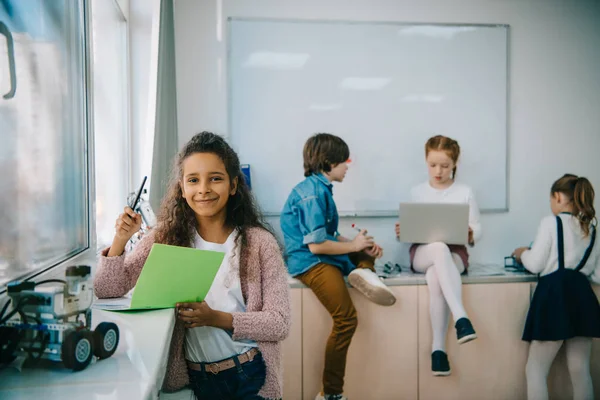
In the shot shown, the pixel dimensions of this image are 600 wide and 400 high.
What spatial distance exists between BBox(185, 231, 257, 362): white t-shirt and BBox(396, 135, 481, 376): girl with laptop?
1.48 meters

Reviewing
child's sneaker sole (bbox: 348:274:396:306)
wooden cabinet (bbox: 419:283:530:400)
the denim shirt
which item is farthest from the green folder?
wooden cabinet (bbox: 419:283:530:400)

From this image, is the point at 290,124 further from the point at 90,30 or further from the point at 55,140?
the point at 55,140

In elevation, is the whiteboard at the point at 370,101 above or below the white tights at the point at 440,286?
above

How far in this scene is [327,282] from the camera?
2449mm

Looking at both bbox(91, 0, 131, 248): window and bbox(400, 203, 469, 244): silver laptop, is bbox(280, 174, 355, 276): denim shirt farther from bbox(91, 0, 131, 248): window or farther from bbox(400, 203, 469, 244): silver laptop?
bbox(91, 0, 131, 248): window

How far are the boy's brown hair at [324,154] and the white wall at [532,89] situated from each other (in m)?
0.60

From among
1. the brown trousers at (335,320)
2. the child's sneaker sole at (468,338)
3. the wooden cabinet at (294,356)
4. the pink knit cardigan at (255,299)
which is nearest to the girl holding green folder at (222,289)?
the pink knit cardigan at (255,299)

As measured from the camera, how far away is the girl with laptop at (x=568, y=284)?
2.46m

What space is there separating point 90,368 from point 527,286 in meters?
2.43

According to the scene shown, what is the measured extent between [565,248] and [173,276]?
2.06 meters

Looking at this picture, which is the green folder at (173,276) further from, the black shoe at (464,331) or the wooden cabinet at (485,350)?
the wooden cabinet at (485,350)

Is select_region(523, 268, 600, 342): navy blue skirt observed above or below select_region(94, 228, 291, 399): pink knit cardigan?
below

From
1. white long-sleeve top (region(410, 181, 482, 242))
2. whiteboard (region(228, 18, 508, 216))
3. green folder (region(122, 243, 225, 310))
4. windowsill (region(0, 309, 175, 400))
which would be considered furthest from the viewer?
whiteboard (region(228, 18, 508, 216))

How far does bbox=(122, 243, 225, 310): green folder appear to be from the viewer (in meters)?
1.06
